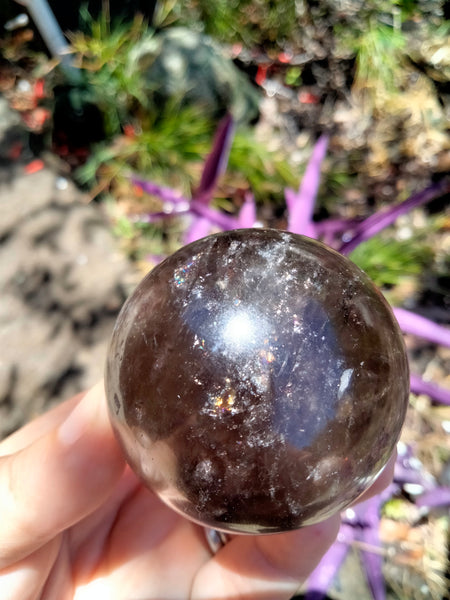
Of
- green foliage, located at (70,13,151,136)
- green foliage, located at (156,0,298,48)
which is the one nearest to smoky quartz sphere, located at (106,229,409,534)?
green foliage, located at (70,13,151,136)

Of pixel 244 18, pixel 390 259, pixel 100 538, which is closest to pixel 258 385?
pixel 100 538

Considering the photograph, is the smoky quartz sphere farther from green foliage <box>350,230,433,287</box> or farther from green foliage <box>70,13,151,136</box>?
green foliage <box>70,13,151,136</box>

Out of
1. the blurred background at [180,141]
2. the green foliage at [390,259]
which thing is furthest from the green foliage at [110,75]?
the green foliage at [390,259]

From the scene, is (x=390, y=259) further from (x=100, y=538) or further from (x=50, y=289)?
(x=50, y=289)

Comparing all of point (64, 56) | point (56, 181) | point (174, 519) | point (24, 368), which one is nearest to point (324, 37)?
point (64, 56)

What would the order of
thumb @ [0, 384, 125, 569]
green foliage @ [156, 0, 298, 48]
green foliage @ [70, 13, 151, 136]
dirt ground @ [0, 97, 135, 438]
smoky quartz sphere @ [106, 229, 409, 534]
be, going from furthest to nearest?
green foliage @ [156, 0, 298, 48] < green foliage @ [70, 13, 151, 136] < dirt ground @ [0, 97, 135, 438] < thumb @ [0, 384, 125, 569] < smoky quartz sphere @ [106, 229, 409, 534]
